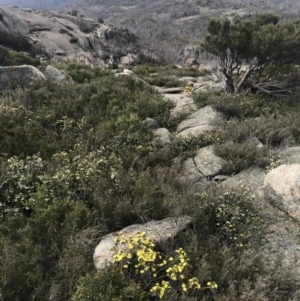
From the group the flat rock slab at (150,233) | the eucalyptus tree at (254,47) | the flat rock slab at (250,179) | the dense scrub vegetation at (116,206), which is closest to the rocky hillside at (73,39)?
the eucalyptus tree at (254,47)

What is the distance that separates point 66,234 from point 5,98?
24.6 ft

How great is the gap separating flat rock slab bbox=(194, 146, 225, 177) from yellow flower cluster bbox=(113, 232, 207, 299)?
3.10 meters

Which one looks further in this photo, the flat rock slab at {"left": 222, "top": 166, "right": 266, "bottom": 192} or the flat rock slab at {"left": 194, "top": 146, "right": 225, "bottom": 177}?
the flat rock slab at {"left": 194, "top": 146, "right": 225, "bottom": 177}

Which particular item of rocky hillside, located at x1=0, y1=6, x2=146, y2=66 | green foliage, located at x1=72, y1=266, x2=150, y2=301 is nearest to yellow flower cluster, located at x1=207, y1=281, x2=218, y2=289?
green foliage, located at x1=72, y1=266, x2=150, y2=301

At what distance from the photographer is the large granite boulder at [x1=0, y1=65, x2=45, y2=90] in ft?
40.8

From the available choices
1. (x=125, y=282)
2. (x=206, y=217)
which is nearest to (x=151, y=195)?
(x=206, y=217)

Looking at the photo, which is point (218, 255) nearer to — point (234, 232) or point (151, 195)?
point (234, 232)

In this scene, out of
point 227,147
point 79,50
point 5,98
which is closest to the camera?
point 227,147

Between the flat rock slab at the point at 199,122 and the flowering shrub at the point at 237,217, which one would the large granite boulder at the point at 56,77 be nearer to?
the flat rock slab at the point at 199,122

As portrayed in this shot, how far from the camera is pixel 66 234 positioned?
4961 mm

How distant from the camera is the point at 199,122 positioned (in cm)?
1009

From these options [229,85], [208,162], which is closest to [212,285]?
[208,162]

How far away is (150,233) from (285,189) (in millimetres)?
2740

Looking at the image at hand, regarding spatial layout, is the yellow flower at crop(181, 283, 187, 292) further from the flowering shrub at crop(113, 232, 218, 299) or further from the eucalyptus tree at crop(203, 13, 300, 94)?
the eucalyptus tree at crop(203, 13, 300, 94)
